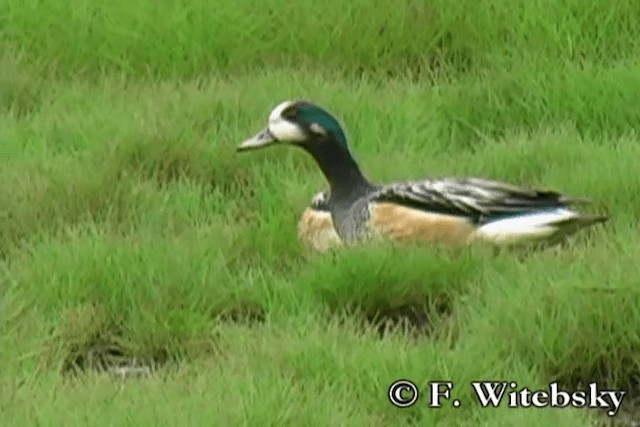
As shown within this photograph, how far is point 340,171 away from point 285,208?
1.05ft

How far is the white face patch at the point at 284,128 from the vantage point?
597 centimetres

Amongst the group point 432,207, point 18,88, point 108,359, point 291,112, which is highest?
point 291,112

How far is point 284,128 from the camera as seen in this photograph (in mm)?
5980

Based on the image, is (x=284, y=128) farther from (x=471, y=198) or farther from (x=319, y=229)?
(x=471, y=198)

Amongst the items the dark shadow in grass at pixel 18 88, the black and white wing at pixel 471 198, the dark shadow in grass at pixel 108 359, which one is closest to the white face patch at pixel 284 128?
the black and white wing at pixel 471 198

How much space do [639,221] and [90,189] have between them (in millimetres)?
1751

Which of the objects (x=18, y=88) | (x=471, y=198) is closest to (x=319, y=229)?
(x=471, y=198)

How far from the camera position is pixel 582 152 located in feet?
20.9

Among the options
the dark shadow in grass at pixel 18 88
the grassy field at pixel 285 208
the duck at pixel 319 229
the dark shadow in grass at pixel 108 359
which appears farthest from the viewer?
the dark shadow in grass at pixel 18 88

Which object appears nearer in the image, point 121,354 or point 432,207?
point 121,354

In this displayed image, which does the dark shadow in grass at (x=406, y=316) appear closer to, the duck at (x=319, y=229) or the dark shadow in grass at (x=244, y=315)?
the dark shadow in grass at (x=244, y=315)

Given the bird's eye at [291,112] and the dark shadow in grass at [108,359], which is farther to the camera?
the bird's eye at [291,112]

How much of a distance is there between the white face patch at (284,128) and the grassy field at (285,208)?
262 millimetres

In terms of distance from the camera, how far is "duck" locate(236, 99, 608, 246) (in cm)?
558
